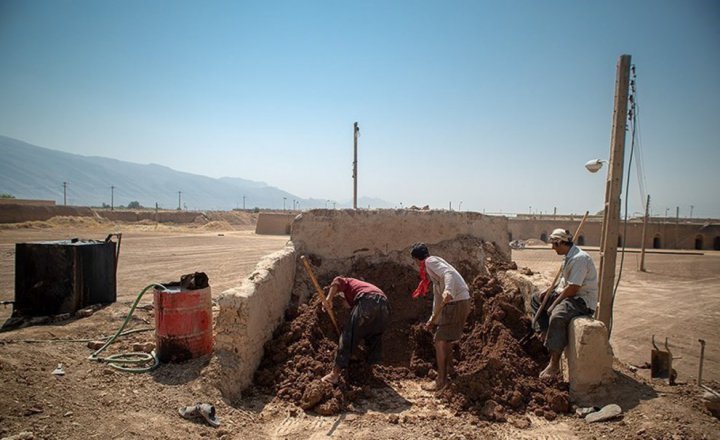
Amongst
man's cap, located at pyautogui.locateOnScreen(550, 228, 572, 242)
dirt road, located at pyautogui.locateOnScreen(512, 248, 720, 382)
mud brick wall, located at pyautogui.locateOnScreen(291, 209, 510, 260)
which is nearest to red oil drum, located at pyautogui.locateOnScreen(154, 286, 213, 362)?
mud brick wall, located at pyautogui.locateOnScreen(291, 209, 510, 260)

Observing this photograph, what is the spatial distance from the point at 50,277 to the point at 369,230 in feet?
15.9

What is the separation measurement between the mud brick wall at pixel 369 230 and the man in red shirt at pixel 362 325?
171 centimetres

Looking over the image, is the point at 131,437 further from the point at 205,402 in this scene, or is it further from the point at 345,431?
the point at 345,431

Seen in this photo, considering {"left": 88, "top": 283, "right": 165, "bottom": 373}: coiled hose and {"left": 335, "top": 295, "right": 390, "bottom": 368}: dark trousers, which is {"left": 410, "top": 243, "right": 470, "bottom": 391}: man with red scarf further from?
{"left": 88, "top": 283, "right": 165, "bottom": 373}: coiled hose

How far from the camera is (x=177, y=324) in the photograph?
4.45 metres

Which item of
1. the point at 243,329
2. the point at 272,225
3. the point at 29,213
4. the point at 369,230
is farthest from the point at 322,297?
the point at 29,213

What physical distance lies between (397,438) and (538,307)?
95.4 inches

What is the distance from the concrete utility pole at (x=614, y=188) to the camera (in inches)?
243

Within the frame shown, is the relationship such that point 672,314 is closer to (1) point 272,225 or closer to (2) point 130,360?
(2) point 130,360

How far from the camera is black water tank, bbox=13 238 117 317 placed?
615 cm

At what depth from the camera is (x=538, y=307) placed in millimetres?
4965

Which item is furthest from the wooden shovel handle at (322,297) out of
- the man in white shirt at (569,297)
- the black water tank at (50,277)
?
the black water tank at (50,277)

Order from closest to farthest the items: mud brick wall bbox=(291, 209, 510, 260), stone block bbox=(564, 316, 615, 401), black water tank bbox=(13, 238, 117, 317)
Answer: stone block bbox=(564, 316, 615, 401)
black water tank bbox=(13, 238, 117, 317)
mud brick wall bbox=(291, 209, 510, 260)

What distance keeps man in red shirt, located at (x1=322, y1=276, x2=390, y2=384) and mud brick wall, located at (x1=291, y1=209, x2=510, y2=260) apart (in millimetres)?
1706
